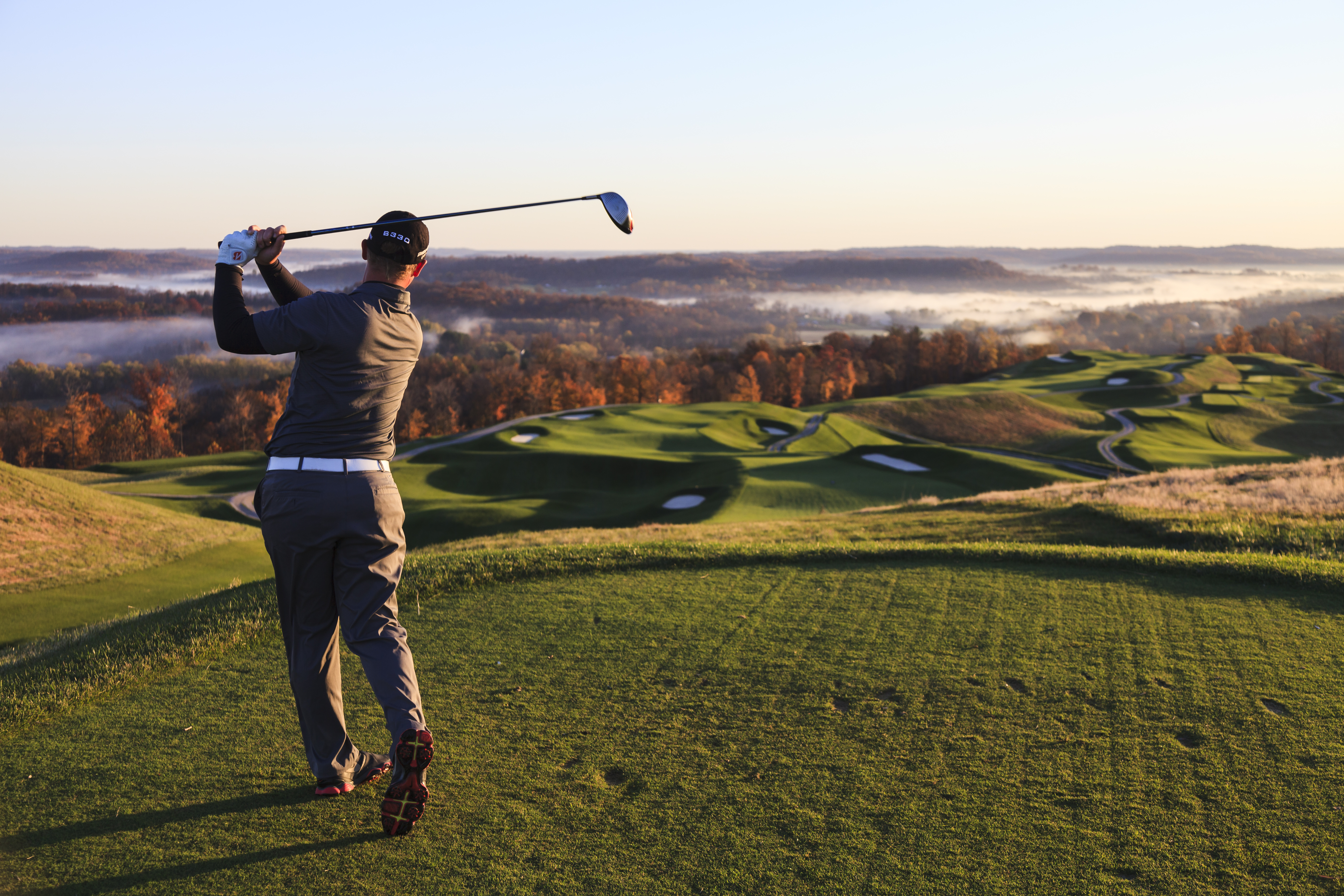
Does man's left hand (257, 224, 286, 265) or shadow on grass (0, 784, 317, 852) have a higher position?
man's left hand (257, 224, 286, 265)

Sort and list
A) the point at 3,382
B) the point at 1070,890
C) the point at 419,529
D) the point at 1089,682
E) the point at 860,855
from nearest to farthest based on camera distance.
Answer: the point at 1070,890
the point at 860,855
the point at 1089,682
the point at 419,529
the point at 3,382

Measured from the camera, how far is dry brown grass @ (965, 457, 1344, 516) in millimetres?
14469

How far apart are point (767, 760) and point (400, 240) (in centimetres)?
349

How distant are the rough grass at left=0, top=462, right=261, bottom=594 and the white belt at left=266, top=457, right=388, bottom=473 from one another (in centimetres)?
1801

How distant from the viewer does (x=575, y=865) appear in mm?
4078

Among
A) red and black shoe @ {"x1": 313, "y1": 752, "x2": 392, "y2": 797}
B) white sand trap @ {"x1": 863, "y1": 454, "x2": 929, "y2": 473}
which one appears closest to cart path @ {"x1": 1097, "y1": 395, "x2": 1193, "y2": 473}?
white sand trap @ {"x1": 863, "y1": 454, "x2": 929, "y2": 473}

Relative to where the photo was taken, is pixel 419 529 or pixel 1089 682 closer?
pixel 1089 682

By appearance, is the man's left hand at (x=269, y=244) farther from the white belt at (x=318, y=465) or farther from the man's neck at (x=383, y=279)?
the white belt at (x=318, y=465)

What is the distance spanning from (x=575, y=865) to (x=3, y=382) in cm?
17377

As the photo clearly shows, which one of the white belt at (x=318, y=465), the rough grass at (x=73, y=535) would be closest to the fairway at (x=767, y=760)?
the white belt at (x=318, y=465)

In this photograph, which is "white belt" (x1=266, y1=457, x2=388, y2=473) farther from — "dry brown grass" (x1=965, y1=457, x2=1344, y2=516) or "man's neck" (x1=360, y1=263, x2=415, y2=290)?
"dry brown grass" (x1=965, y1=457, x2=1344, y2=516)

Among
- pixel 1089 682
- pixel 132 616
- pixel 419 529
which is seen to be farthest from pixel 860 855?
pixel 419 529

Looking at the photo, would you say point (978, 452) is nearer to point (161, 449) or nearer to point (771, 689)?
point (771, 689)

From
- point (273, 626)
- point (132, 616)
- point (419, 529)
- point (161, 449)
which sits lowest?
point (161, 449)
